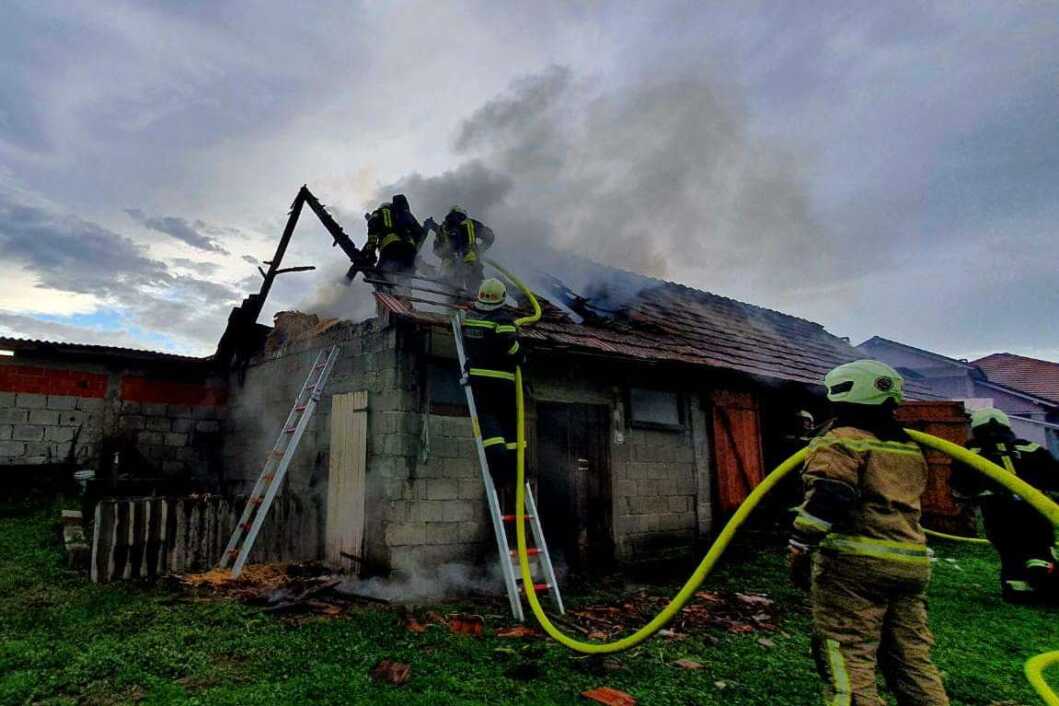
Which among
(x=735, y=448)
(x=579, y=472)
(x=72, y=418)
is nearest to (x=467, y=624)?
(x=579, y=472)

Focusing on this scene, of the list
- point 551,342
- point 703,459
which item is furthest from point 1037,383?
point 551,342

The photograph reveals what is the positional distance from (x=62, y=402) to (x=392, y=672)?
28.1 feet

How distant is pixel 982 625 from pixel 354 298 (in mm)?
8264

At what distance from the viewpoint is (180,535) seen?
593 centimetres

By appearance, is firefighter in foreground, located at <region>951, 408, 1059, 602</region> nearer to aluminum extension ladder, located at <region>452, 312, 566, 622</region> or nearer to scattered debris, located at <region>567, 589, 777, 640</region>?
scattered debris, located at <region>567, 589, 777, 640</region>

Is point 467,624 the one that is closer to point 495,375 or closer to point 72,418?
point 495,375

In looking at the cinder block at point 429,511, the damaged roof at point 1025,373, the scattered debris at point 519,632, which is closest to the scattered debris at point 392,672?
the scattered debris at point 519,632

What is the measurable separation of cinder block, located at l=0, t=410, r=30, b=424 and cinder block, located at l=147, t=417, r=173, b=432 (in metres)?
1.58

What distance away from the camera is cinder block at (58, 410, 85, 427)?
29.6ft

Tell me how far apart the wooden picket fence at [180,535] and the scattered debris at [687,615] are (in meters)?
3.43

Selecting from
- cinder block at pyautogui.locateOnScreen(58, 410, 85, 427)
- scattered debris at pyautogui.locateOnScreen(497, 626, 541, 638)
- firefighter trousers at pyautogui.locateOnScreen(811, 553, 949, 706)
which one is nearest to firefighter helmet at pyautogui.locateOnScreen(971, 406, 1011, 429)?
firefighter trousers at pyautogui.locateOnScreen(811, 553, 949, 706)

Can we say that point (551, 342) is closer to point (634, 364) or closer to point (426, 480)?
point (634, 364)

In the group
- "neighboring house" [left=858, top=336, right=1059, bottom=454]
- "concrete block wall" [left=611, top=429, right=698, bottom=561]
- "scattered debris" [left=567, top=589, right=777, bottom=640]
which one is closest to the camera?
"scattered debris" [left=567, top=589, right=777, bottom=640]

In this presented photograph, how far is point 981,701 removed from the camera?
366 centimetres
